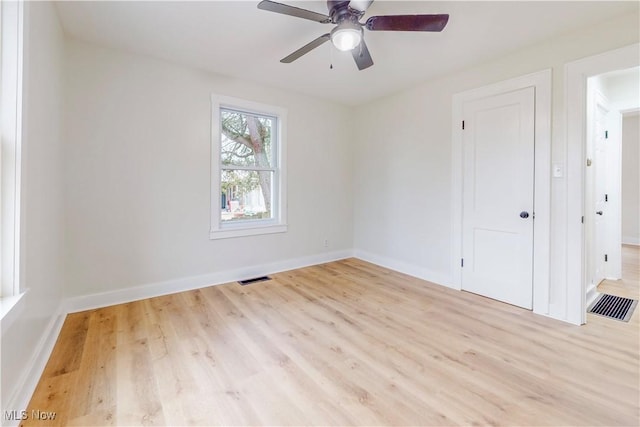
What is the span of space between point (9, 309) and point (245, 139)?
114 inches

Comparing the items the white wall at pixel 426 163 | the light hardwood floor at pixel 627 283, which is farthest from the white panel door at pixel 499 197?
the light hardwood floor at pixel 627 283

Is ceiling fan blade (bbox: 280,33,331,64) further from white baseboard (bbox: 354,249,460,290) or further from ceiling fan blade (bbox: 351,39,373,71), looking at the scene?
white baseboard (bbox: 354,249,460,290)

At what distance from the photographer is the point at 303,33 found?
2.46 metres

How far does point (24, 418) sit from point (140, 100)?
8.87 ft

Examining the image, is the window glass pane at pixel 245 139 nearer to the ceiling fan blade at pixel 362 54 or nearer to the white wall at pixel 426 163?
the white wall at pixel 426 163

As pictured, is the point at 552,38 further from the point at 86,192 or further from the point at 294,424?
the point at 86,192

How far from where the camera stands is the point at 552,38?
2504 millimetres

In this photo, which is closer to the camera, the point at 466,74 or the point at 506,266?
the point at 506,266

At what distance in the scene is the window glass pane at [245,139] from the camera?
11.7 ft

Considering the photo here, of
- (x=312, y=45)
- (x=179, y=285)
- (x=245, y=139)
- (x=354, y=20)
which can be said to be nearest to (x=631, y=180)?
(x=354, y=20)

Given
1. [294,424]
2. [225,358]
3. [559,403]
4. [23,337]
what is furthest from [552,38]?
[23,337]

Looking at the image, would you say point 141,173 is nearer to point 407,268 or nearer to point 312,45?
point 312,45

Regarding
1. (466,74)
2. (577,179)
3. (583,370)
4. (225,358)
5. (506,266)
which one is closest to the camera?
(583,370)

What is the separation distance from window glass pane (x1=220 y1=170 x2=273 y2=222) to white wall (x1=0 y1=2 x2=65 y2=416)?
5.17ft
